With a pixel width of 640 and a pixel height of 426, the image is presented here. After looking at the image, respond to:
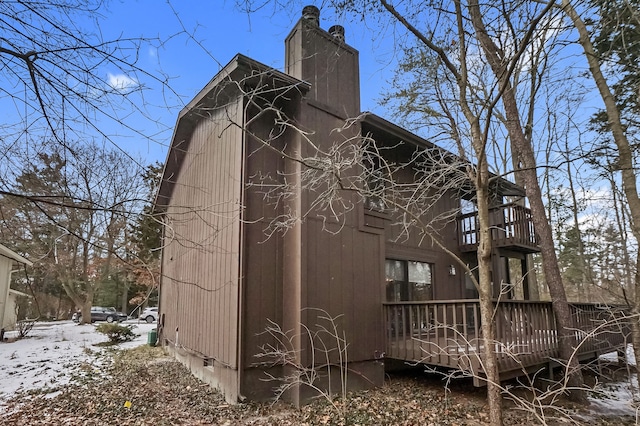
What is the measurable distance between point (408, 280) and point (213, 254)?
4.72 meters

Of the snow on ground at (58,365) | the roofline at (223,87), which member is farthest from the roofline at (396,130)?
the snow on ground at (58,365)

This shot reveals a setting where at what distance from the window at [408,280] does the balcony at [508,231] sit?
1.60 metres

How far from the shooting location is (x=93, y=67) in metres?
2.88

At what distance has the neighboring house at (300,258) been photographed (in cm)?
653

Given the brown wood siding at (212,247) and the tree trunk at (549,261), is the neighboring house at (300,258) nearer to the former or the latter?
the brown wood siding at (212,247)

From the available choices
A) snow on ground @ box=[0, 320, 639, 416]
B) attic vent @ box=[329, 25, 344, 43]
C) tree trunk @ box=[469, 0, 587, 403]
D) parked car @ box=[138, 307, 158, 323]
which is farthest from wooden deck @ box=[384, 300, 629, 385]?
parked car @ box=[138, 307, 158, 323]

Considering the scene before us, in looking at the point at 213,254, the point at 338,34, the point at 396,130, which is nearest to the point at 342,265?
the point at 213,254

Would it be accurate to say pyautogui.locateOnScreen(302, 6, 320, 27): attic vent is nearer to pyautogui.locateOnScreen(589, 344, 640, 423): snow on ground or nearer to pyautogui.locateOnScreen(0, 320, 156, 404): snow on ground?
pyautogui.locateOnScreen(589, 344, 640, 423): snow on ground

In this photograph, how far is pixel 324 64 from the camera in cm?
812

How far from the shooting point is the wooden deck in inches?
241

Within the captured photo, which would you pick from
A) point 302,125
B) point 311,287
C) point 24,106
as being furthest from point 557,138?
point 24,106

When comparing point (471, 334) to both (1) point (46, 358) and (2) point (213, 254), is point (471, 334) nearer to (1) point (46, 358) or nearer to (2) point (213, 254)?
(2) point (213, 254)

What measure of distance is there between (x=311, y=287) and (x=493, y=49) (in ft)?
17.1

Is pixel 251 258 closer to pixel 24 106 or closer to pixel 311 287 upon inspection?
pixel 311 287
